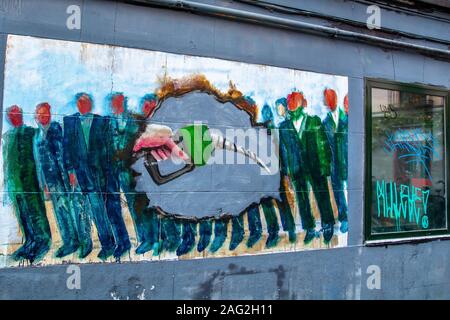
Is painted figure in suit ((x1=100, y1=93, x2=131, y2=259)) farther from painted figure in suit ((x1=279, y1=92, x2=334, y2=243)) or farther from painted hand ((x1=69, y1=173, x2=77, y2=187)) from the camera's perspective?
painted figure in suit ((x1=279, y1=92, x2=334, y2=243))

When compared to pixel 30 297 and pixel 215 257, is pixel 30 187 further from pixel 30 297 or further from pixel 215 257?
pixel 215 257

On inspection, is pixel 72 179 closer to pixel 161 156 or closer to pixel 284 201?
pixel 161 156

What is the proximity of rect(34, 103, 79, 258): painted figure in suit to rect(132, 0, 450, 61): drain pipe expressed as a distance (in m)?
1.61

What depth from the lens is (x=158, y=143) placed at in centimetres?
430

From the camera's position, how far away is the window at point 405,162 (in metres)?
5.49

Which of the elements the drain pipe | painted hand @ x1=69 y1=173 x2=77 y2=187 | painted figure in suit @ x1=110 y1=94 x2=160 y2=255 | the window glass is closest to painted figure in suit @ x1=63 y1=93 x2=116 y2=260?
painted hand @ x1=69 y1=173 x2=77 y2=187

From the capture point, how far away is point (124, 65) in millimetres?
4180

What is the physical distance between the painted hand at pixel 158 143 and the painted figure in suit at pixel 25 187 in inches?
40.4

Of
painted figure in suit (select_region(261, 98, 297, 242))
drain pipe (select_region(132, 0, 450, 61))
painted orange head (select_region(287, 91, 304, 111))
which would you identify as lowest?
painted figure in suit (select_region(261, 98, 297, 242))

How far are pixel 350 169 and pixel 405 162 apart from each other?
1.10 meters

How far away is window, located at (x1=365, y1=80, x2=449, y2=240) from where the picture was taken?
5488 millimetres

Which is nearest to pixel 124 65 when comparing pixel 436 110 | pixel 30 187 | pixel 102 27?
pixel 102 27
